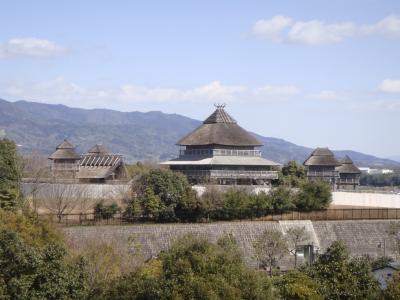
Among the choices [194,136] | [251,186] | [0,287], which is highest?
[194,136]

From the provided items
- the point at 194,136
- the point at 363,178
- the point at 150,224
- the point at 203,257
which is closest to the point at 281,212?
the point at 150,224

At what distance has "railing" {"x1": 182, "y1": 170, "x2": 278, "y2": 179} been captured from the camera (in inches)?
2185

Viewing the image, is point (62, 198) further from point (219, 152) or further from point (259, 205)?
point (219, 152)

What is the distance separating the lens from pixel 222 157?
187 ft

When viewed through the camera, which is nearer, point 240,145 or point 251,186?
point 251,186

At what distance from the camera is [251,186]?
52.5 meters

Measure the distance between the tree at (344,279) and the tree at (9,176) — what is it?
66.3 ft

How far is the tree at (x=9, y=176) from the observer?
39.8 metres

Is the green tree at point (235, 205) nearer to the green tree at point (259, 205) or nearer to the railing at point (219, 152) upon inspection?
the green tree at point (259, 205)

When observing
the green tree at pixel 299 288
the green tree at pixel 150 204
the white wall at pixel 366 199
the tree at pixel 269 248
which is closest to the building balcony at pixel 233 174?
the white wall at pixel 366 199

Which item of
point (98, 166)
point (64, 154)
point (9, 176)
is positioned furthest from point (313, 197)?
point (64, 154)

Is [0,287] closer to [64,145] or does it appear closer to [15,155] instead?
[15,155]

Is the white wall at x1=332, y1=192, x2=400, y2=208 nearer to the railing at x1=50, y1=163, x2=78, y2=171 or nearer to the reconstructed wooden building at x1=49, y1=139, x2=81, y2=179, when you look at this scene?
the railing at x1=50, y1=163, x2=78, y2=171

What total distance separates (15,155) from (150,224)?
8.56 meters
